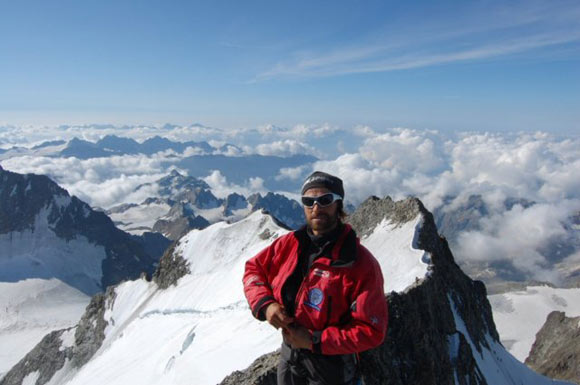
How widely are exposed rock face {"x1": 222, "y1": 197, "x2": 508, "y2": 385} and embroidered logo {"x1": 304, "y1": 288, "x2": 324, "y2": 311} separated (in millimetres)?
7235

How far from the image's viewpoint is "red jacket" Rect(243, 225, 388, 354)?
22.3 ft

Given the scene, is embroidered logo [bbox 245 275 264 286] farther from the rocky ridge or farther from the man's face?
the rocky ridge

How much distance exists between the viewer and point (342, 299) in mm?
7078

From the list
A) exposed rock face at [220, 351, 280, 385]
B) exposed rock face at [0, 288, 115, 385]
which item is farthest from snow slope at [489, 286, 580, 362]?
exposed rock face at [220, 351, 280, 385]

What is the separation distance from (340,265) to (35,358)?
88660 millimetres

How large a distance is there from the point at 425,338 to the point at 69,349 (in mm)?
66767

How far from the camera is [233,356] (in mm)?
22844

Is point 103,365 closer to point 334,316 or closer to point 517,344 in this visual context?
point 334,316

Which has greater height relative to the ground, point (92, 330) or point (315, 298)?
point (315, 298)

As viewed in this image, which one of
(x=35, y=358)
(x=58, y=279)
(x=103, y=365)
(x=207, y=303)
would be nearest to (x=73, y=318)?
(x=58, y=279)

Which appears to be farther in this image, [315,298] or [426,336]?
[426,336]

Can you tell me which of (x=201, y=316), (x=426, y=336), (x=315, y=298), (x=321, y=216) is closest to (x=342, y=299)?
(x=315, y=298)

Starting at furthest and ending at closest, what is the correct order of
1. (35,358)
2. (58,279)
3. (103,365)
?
(58,279) → (35,358) → (103,365)

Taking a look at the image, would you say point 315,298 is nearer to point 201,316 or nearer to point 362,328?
point 362,328
